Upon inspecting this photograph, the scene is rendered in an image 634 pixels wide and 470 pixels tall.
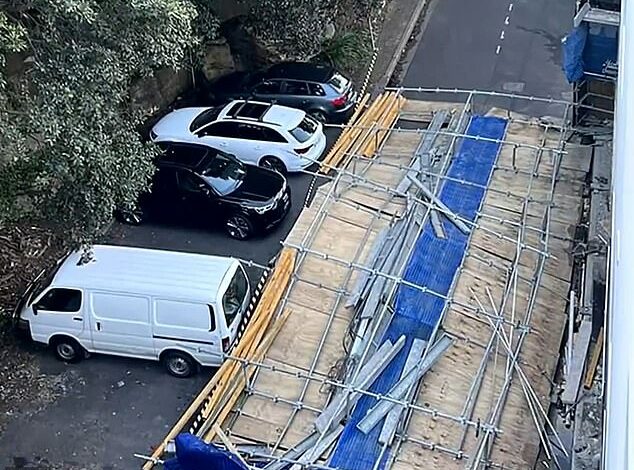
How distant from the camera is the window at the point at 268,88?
65.8ft

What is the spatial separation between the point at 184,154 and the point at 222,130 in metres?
1.51

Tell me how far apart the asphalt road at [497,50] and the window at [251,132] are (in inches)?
171

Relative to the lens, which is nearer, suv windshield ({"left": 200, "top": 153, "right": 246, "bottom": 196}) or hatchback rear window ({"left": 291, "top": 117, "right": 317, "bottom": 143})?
suv windshield ({"left": 200, "top": 153, "right": 246, "bottom": 196})

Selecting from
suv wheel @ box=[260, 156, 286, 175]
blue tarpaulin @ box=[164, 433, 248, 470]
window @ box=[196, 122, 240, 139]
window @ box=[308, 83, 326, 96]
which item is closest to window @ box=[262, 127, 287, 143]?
suv wheel @ box=[260, 156, 286, 175]

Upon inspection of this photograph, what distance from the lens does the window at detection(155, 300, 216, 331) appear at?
1341 cm

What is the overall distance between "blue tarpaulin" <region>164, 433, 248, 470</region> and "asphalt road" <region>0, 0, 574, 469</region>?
2281 mm

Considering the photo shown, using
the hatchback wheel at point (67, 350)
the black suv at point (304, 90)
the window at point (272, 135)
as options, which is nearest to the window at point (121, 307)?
the hatchback wheel at point (67, 350)

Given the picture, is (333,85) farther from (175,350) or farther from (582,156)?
(175,350)

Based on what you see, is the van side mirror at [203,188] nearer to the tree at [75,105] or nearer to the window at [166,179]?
the window at [166,179]

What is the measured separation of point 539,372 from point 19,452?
6715 millimetres

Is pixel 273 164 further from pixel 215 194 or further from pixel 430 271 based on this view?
pixel 430 271


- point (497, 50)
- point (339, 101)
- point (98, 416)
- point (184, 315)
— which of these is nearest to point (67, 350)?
point (98, 416)

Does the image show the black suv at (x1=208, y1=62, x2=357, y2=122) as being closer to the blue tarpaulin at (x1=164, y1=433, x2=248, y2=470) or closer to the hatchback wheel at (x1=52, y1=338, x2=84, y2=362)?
the hatchback wheel at (x1=52, y1=338, x2=84, y2=362)

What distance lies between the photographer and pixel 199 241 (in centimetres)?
1695
